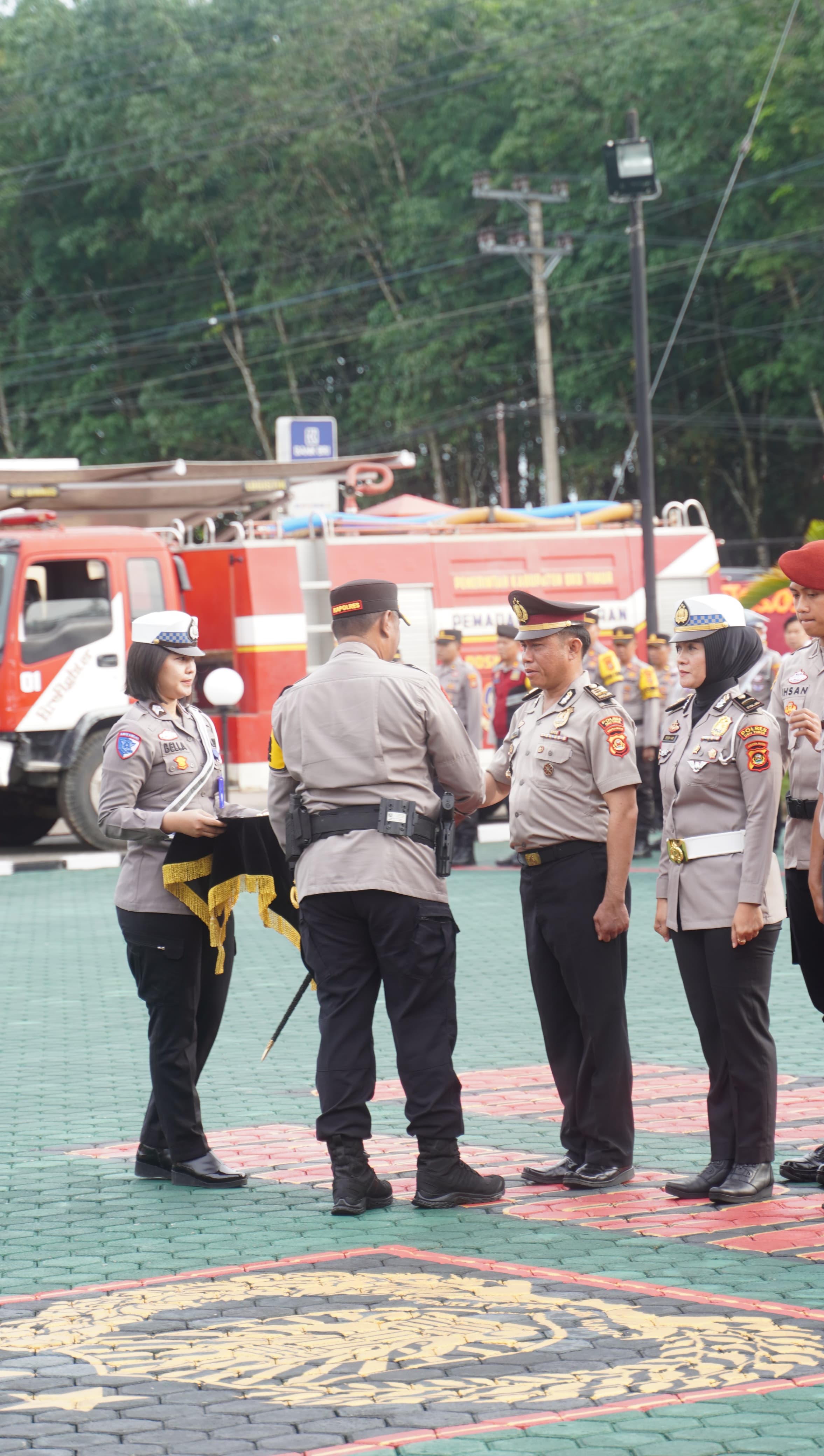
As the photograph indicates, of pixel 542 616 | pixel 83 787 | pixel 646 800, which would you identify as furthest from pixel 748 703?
pixel 83 787

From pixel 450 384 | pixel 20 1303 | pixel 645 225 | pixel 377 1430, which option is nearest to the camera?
pixel 377 1430

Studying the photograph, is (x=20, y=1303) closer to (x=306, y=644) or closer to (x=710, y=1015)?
(x=710, y=1015)

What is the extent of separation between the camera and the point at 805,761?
6090 millimetres

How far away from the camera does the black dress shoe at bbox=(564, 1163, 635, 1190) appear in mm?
5953

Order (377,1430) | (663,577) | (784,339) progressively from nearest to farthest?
(377,1430) < (663,577) < (784,339)

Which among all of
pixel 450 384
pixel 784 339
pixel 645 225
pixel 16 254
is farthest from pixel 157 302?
pixel 784 339

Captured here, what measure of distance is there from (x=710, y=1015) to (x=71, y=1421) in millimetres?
2557

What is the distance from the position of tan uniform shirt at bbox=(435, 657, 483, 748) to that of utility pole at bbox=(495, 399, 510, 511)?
25.6m

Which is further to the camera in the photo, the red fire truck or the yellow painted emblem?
the red fire truck

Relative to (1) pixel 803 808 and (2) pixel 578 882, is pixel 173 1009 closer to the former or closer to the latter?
(2) pixel 578 882

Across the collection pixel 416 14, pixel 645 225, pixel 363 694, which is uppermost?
pixel 416 14

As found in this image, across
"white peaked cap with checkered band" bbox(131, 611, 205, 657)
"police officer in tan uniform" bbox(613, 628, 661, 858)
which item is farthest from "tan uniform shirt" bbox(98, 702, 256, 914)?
"police officer in tan uniform" bbox(613, 628, 661, 858)

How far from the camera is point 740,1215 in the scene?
5.57 metres

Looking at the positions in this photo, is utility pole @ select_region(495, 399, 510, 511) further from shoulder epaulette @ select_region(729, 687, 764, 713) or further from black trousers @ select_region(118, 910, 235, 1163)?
shoulder epaulette @ select_region(729, 687, 764, 713)
